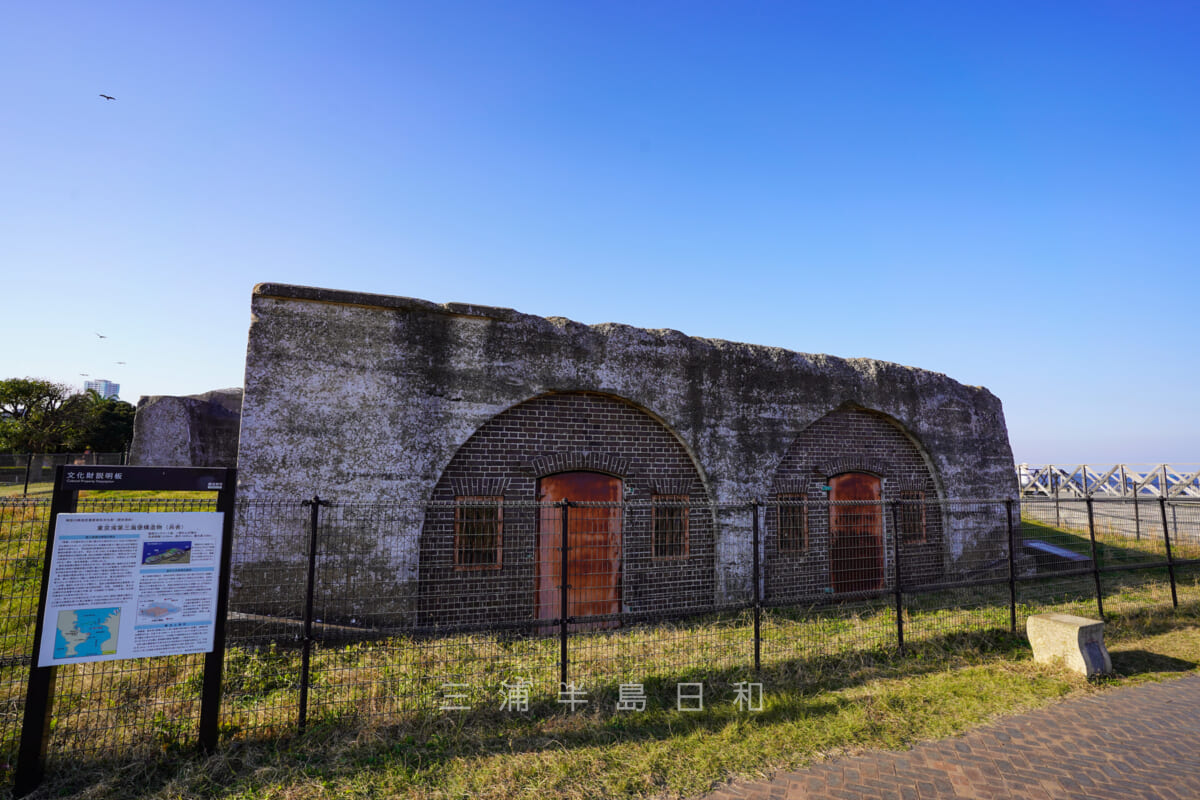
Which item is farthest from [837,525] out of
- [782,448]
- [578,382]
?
[578,382]

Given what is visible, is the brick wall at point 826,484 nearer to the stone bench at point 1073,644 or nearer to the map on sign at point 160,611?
the stone bench at point 1073,644

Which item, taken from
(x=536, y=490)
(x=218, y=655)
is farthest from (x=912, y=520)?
(x=218, y=655)

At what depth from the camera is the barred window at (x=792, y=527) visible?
9.84 m

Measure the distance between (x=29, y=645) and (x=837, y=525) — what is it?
36.6ft

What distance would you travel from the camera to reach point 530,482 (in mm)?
8320

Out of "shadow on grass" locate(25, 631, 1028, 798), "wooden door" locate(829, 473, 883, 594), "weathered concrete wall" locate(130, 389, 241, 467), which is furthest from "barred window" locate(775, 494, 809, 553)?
"weathered concrete wall" locate(130, 389, 241, 467)

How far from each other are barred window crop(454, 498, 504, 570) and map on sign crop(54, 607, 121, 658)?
3639 mm

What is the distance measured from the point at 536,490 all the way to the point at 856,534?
5.97 meters

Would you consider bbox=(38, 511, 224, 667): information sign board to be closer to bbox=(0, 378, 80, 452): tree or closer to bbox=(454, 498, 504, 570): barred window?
bbox=(454, 498, 504, 570): barred window

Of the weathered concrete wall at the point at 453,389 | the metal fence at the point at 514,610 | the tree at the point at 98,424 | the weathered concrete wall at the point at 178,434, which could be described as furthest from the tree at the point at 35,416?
the weathered concrete wall at the point at 453,389

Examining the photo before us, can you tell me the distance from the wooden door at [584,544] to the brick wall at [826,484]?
2.61 m

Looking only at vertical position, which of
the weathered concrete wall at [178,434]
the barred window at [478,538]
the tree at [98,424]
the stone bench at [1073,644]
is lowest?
the stone bench at [1073,644]

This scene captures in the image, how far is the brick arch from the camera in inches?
302

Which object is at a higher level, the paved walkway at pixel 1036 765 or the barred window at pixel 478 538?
the barred window at pixel 478 538
